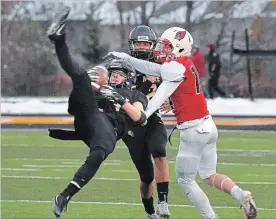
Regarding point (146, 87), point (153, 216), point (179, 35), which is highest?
point (179, 35)

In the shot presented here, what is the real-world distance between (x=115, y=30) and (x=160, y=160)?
23814 millimetres

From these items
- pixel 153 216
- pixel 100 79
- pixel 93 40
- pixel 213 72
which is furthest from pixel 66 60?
pixel 93 40

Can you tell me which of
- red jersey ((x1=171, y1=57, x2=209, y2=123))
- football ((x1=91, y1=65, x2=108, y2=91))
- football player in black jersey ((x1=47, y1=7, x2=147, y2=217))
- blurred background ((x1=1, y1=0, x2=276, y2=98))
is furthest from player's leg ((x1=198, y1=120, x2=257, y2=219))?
blurred background ((x1=1, y1=0, x2=276, y2=98))

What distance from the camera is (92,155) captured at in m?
7.43

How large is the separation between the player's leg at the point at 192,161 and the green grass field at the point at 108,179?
1.17 m

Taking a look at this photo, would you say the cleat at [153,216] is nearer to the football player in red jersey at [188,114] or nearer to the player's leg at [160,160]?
the player's leg at [160,160]

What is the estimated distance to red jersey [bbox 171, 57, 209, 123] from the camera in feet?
25.3

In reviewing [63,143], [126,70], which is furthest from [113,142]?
[63,143]

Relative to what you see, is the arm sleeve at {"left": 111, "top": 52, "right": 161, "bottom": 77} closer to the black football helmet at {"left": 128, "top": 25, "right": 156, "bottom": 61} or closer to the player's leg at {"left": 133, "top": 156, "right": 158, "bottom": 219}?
the black football helmet at {"left": 128, "top": 25, "right": 156, "bottom": 61}

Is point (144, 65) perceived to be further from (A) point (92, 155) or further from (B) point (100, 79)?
(A) point (92, 155)

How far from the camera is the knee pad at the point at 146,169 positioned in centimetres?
857

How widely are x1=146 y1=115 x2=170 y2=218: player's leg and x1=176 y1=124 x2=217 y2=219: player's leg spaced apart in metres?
0.73

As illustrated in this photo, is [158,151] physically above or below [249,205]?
above

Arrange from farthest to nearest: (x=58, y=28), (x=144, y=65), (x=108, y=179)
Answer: (x=108, y=179), (x=144, y=65), (x=58, y=28)
